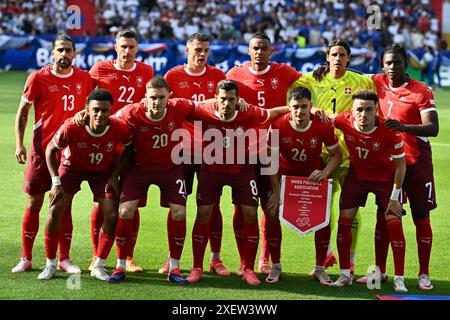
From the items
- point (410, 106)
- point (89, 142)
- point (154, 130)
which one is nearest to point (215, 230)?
point (154, 130)

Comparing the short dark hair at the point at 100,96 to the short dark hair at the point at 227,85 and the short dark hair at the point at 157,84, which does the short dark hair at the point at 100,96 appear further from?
the short dark hair at the point at 227,85

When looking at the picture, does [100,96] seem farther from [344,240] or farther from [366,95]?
[344,240]

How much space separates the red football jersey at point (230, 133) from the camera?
26.2 feet

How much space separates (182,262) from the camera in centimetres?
885

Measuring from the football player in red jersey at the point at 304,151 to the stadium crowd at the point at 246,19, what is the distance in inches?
899

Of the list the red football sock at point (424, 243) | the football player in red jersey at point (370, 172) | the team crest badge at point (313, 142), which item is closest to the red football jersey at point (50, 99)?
the team crest badge at point (313, 142)

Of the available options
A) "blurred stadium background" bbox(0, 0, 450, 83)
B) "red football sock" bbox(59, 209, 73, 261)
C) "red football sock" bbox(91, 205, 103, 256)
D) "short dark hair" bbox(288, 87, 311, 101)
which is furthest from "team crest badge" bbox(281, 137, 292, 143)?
"blurred stadium background" bbox(0, 0, 450, 83)

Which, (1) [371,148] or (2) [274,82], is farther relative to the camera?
(2) [274,82]

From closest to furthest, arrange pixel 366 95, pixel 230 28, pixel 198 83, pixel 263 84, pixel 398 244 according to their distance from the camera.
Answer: pixel 366 95, pixel 398 244, pixel 263 84, pixel 198 83, pixel 230 28

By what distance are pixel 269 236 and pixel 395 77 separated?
1.80 m

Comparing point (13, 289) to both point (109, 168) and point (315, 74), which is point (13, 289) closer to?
point (109, 168)

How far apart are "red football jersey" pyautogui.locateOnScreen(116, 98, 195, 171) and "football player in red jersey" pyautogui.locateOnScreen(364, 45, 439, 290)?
1767 mm

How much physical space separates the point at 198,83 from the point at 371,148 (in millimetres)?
1848
